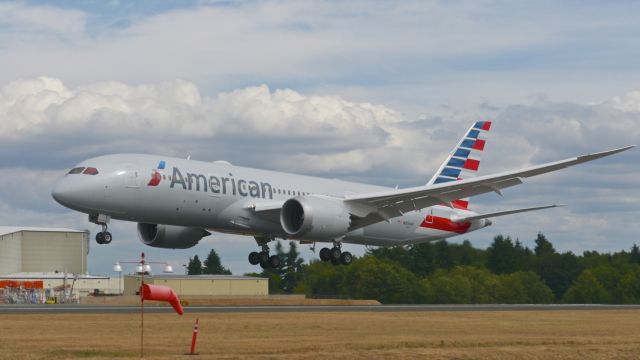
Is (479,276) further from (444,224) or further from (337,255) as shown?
(337,255)

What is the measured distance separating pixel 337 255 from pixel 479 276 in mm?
61279

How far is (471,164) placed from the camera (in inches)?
2913

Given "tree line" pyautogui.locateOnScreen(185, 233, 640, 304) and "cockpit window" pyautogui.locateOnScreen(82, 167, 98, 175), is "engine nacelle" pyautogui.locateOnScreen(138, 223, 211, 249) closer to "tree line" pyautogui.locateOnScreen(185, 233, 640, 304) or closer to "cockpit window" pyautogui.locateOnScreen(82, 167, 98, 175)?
"cockpit window" pyautogui.locateOnScreen(82, 167, 98, 175)

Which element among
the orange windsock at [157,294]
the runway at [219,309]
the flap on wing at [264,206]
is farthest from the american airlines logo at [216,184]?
the orange windsock at [157,294]

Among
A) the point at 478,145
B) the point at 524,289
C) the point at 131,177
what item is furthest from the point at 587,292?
the point at 131,177

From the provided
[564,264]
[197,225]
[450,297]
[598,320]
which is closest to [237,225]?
[197,225]

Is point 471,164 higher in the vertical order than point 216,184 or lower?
higher

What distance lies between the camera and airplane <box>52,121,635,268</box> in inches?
2048

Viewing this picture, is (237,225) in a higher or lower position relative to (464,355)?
higher

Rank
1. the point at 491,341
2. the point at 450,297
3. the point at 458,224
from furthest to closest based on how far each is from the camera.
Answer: the point at 450,297 < the point at 458,224 < the point at 491,341

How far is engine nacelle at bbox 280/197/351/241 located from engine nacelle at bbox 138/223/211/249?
7.66 metres

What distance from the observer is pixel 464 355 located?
138 ft

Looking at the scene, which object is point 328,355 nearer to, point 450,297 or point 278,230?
point 278,230

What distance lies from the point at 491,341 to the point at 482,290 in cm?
6929
